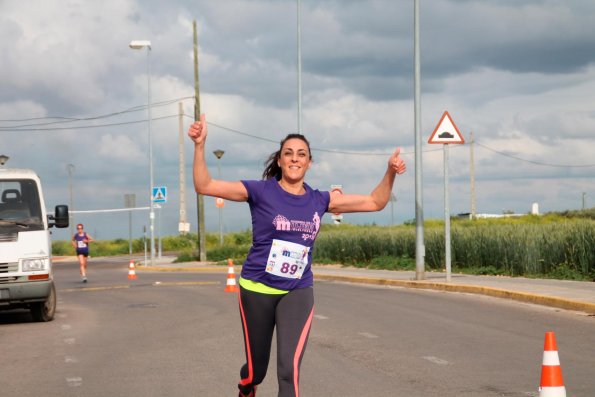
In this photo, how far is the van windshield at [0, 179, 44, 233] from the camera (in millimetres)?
16234

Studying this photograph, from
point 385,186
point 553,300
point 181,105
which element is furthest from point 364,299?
point 181,105

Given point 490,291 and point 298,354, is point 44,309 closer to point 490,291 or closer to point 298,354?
point 490,291

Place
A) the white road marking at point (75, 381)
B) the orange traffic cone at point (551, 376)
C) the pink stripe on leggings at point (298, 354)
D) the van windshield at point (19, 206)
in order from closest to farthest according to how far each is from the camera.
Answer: the pink stripe on leggings at point (298, 354) → the orange traffic cone at point (551, 376) → the white road marking at point (75, 381) → the van windshield at point (19, 206)

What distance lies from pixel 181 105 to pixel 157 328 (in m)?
42.4

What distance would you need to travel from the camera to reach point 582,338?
12422mm

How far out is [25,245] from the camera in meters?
16.0

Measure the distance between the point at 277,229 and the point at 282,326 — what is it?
23.5 inches

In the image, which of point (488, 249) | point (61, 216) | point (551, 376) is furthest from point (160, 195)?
point (551, 376)

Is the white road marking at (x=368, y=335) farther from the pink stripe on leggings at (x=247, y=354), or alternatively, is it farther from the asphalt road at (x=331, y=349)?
the pink stripe on leggings at (x=247, y=354)

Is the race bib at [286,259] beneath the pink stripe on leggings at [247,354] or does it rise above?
above

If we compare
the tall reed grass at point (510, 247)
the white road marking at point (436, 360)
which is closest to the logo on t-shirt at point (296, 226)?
the white road marking at point (436, 360)

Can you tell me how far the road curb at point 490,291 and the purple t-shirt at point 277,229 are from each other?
417 inches

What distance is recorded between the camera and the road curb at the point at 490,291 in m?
16.2

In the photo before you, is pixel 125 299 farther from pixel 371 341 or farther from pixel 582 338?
pixel 582 338
